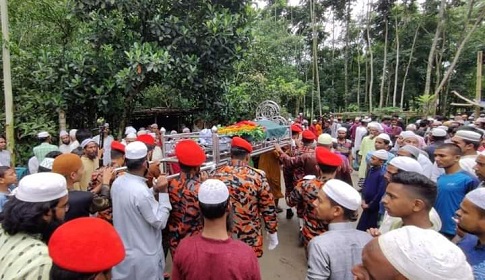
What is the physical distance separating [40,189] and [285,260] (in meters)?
3.57

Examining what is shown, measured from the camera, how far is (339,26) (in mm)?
28312

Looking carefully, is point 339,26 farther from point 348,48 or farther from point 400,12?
point 400,12

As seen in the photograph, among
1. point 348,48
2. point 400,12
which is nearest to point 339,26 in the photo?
point 348,48

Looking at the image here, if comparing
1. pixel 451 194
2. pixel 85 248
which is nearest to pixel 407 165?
pixel 451 194

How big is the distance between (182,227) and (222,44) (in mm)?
4869

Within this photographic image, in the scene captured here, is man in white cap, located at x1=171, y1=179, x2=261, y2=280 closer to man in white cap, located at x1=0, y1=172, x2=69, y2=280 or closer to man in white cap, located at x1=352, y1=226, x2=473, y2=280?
man in white cap, located at x1=0, y1=172, x2=69, y2=280

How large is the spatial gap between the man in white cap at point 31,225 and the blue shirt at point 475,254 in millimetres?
2346

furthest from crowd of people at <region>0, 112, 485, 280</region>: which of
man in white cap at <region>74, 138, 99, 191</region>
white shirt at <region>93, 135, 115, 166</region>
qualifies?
white shirt at <region>93, 135, 115, 166</region>

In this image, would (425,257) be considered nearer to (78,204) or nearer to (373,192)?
(78,204)

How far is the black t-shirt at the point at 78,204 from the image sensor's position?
2553 millimetres

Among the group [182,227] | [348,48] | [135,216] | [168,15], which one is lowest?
[182,227]

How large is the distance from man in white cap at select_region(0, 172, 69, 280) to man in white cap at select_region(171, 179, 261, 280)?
730 millimetres

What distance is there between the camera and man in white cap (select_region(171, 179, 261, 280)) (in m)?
→ 1.84

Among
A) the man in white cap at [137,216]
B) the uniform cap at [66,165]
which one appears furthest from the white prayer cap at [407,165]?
the uniform cap at [66,165]
